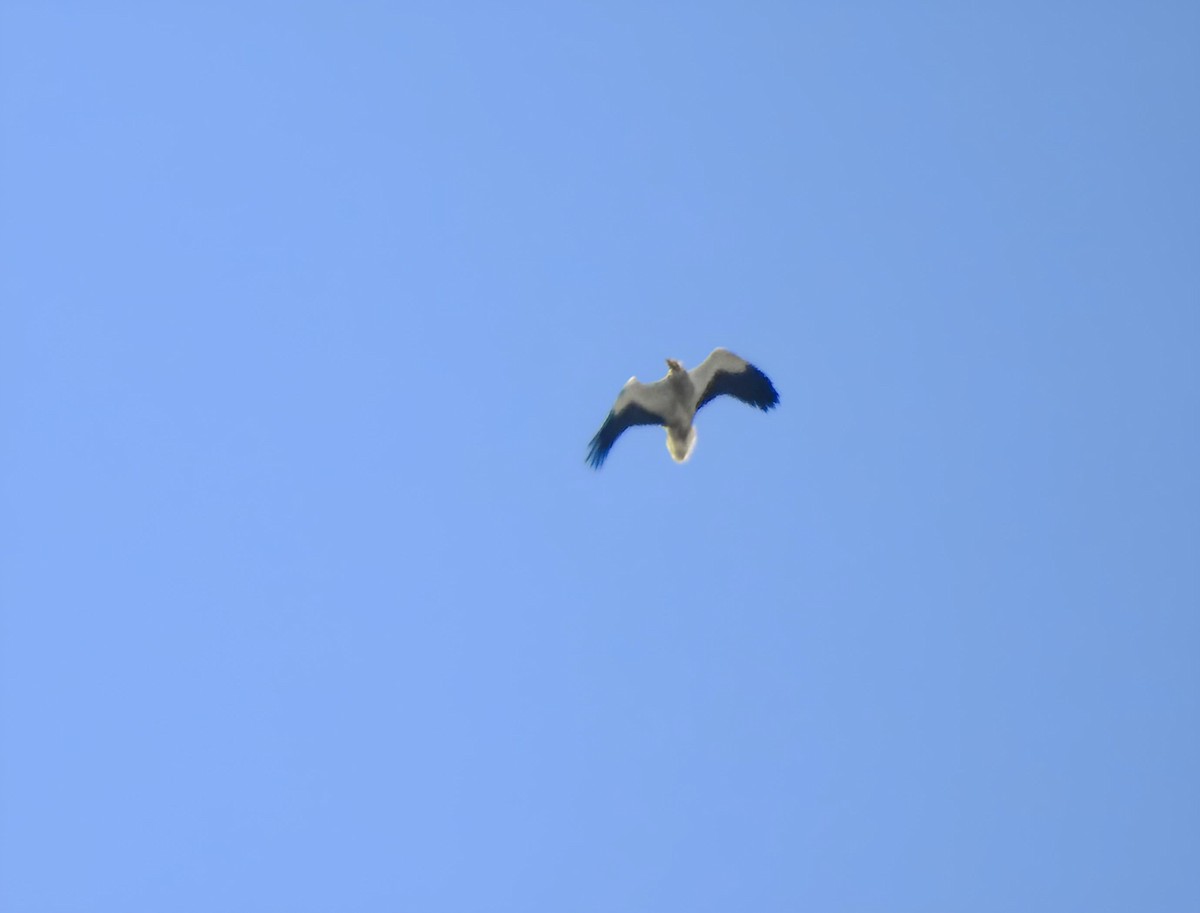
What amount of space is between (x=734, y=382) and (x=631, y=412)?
1.28 m

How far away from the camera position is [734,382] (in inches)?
1212

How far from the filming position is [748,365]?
3072cm

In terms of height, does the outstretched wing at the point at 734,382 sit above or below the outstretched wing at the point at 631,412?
above

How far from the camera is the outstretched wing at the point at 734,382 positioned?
30.6m

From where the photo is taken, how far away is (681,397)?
99.7ft

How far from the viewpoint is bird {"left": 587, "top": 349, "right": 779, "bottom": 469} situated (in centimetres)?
3039

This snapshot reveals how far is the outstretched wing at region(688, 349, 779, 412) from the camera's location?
3062 cm

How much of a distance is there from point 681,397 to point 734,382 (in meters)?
0.78

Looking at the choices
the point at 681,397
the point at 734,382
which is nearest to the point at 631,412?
the point at 681,397

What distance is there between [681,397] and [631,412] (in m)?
0.63

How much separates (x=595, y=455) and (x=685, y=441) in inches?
41.9

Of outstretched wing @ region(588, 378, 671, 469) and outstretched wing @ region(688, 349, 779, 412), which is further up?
outstretched wing @ region(688, 349, 779, 412)

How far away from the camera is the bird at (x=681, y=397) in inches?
1196

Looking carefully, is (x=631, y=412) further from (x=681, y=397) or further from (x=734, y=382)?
(x=734, y=382)
